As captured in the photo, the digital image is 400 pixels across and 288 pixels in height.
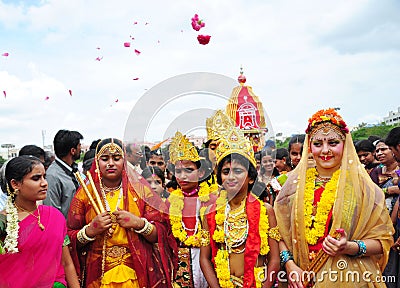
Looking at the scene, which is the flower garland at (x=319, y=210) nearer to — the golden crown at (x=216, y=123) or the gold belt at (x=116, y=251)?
the gold belt at (x=116, y=251)

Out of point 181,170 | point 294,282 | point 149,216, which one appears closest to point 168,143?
point 181,170

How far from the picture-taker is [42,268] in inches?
136

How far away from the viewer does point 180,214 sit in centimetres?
444

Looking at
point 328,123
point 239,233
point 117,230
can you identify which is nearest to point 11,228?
point 117,230

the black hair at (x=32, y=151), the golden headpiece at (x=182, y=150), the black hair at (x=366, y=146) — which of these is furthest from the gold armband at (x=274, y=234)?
the black hair at (x=366, y=146)

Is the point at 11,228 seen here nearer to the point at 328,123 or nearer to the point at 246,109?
the point at 328,123

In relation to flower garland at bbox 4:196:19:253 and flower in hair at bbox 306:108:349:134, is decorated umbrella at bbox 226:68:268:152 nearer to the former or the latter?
flower in hair at bbox 306:108:349:134

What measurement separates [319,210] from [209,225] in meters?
1.02

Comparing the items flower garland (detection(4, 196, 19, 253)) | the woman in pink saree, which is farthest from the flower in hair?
flower garland (detection(4, 196, 19, 253))

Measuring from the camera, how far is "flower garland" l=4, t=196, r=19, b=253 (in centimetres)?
327

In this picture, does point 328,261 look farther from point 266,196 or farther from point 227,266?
point 266,196

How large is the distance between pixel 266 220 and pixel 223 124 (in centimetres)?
199

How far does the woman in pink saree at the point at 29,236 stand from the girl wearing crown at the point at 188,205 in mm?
1153

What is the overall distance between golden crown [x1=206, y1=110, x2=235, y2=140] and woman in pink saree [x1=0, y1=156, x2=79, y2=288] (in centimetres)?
254
